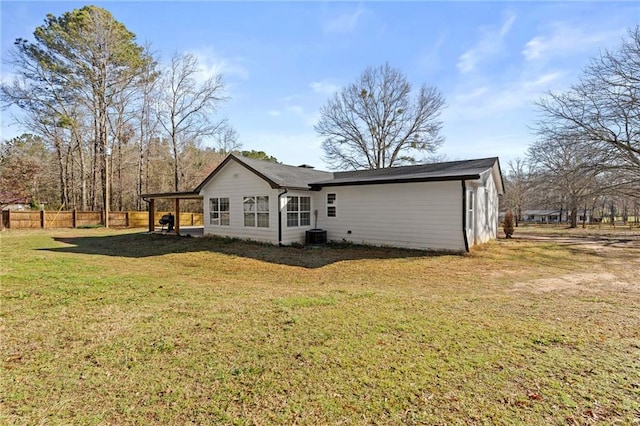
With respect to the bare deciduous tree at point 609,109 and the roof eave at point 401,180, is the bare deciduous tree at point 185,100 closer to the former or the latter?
the roof eave at point 401,180

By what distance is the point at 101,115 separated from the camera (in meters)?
22.4

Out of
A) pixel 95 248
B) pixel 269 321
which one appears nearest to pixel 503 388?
pixel 269 321

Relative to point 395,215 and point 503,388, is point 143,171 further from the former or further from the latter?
point 503,388

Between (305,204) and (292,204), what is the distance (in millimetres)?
823

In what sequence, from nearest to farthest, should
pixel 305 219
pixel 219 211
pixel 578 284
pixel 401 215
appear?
pixel 578 284
pixel 401 215
pixel 305 219
pixel 219 211

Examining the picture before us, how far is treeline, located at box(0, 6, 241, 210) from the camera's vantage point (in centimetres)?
2067

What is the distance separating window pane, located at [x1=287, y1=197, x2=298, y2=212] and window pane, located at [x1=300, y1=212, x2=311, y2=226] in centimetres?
49

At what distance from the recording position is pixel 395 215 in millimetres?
11820

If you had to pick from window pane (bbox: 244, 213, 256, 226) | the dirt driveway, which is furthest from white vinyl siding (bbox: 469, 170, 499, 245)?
window pane (bbox: 244, 213, 256, 226)

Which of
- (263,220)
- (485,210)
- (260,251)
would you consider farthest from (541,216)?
(260,251)

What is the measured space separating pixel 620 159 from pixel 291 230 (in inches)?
698

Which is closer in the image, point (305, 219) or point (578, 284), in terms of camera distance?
point (578, 284)

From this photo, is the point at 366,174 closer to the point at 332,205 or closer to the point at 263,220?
the point at 332,205

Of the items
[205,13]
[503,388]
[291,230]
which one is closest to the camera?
[503,388]
